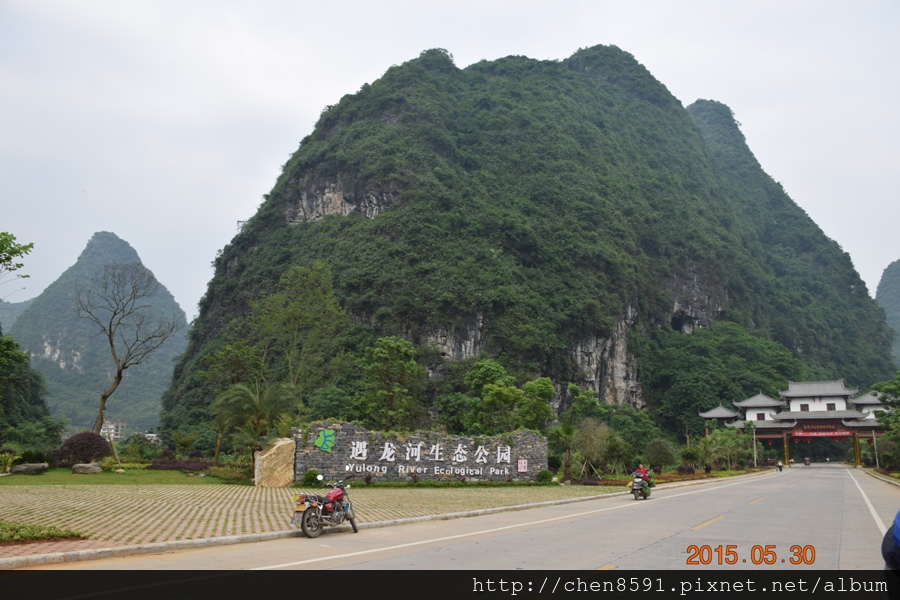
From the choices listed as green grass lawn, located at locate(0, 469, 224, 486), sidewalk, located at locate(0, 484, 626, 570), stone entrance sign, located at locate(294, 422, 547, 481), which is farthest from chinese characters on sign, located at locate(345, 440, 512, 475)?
green grass lawn, located at locate(0, 469, 224, 486)

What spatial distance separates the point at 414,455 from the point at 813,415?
1817 inches

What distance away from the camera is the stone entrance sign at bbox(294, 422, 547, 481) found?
62.6 feet

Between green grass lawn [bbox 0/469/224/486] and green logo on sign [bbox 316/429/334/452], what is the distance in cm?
363

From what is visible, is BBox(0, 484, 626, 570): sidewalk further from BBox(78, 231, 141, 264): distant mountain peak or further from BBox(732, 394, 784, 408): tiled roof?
BBox(78, 231, 141, 264): distant mountain peak

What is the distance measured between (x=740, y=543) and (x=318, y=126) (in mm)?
86072

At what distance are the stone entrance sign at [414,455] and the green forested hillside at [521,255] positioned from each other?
14.5m

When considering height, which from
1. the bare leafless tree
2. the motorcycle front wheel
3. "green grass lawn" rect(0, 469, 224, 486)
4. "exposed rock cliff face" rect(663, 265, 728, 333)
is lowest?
"green grass lawn" rect(0, 469, 224, 486)

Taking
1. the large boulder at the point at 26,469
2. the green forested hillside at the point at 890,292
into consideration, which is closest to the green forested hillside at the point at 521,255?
the large boulder at the point at 26,469

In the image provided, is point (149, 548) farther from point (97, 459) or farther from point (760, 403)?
point (760, 403)

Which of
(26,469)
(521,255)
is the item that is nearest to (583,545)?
(26,469)

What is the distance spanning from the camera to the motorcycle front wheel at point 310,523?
27.8 feet

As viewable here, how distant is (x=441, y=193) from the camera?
226ft

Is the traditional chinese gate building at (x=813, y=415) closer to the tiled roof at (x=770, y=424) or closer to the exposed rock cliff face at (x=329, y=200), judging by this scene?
the tiled roof at (x=770, y=424)

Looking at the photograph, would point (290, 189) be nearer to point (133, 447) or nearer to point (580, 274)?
point (580, 274)
